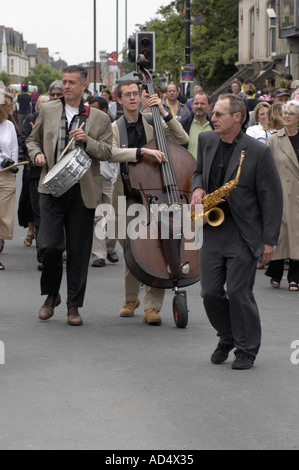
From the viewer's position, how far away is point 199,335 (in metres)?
8.17

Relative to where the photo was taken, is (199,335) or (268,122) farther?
(268,122)

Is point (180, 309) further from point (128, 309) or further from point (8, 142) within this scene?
point (8, 142)

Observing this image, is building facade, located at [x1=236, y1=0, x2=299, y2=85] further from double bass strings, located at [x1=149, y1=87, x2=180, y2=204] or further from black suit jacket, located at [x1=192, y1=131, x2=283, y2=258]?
black suit jacket, located at [x1=192, y1=131, x2=283, y2=258]

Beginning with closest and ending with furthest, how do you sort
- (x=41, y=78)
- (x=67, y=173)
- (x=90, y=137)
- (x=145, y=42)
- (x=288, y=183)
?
(x=67, y=173) < (x=90, y=137) < (x=288, y=183) < (x=145, y=42) < (x=41, y=78)

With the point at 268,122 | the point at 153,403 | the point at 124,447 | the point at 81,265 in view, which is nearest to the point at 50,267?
the point at 81,265

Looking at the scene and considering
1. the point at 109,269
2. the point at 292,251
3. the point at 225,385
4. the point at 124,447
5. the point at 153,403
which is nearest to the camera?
the point at 124,447

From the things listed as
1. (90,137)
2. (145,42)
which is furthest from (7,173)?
(145,42)

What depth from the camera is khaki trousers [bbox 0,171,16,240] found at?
1202cm

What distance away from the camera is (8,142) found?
39.8 feet

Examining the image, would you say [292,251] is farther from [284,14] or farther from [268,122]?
[284,14]

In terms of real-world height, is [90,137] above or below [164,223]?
above

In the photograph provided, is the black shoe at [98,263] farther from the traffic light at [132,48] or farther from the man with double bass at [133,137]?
the traffic light at [132,48]

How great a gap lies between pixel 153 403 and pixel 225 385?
25.5 inches

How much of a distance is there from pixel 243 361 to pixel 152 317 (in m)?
1.77
